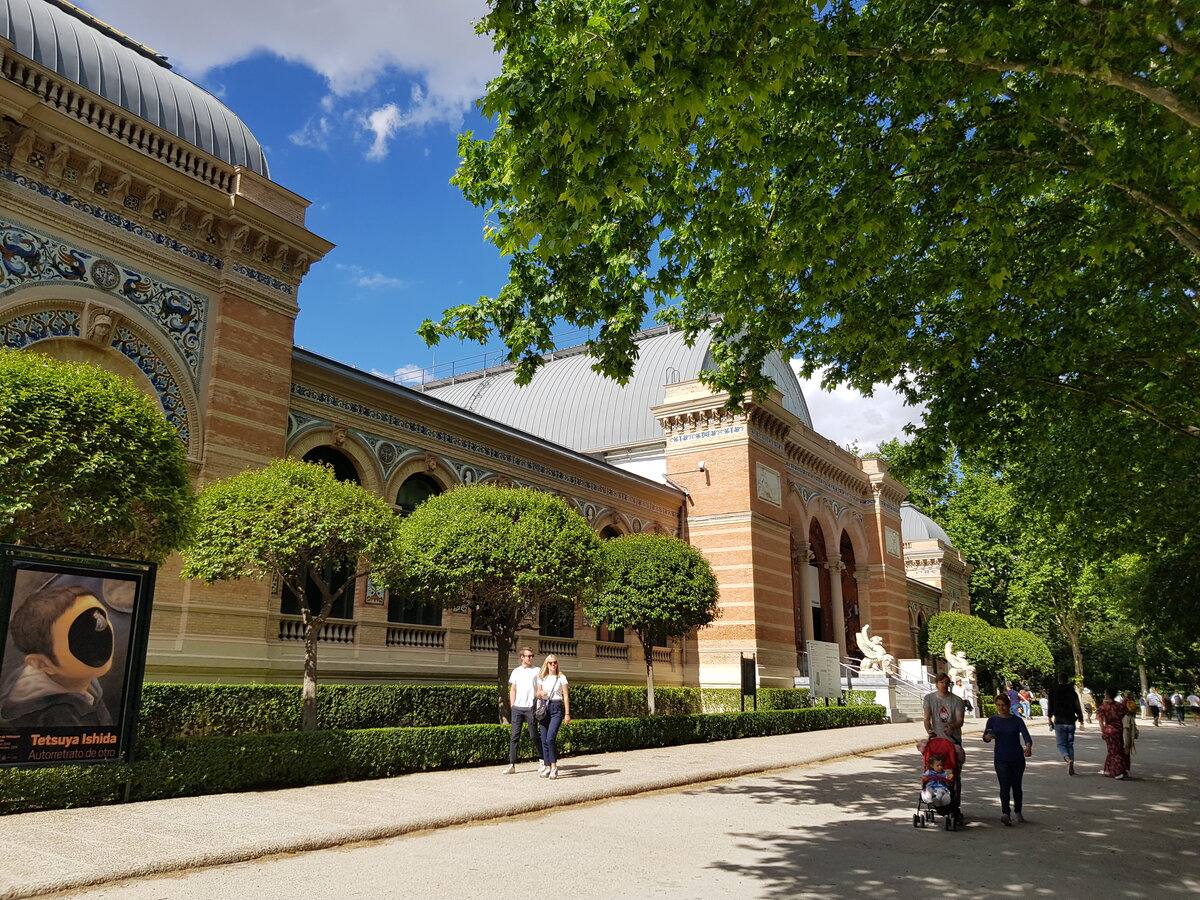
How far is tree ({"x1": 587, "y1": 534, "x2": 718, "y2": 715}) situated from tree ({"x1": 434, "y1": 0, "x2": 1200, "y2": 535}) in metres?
7.23

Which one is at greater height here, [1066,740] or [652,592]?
[652,592]

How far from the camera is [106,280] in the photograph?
13695mm

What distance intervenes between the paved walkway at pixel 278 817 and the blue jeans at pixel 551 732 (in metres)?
0.35

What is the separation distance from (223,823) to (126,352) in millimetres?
8432

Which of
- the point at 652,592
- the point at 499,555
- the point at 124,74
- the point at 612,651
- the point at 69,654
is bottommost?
the point at 69,654

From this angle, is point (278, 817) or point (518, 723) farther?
point (518, 723)

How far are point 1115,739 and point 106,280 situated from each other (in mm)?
18679

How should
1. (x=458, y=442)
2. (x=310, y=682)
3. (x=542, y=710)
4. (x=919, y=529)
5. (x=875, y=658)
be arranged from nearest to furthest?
(x=310, y=682) → (x=542, y=710) → (x=458, y=442) → (x=875, y=658) → (x=919, y=529)

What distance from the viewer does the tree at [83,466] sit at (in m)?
9.06

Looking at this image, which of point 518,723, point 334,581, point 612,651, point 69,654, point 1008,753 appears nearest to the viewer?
point 69,654

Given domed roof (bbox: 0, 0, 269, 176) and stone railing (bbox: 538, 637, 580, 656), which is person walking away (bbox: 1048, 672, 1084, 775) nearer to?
stone railing (bbox: 538, 637, 580, 656)

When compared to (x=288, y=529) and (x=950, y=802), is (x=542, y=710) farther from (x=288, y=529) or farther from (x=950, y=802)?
(x=950, y=802)

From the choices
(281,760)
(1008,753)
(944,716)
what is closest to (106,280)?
(281,760)

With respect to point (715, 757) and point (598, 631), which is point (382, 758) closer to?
point (715, 757)
